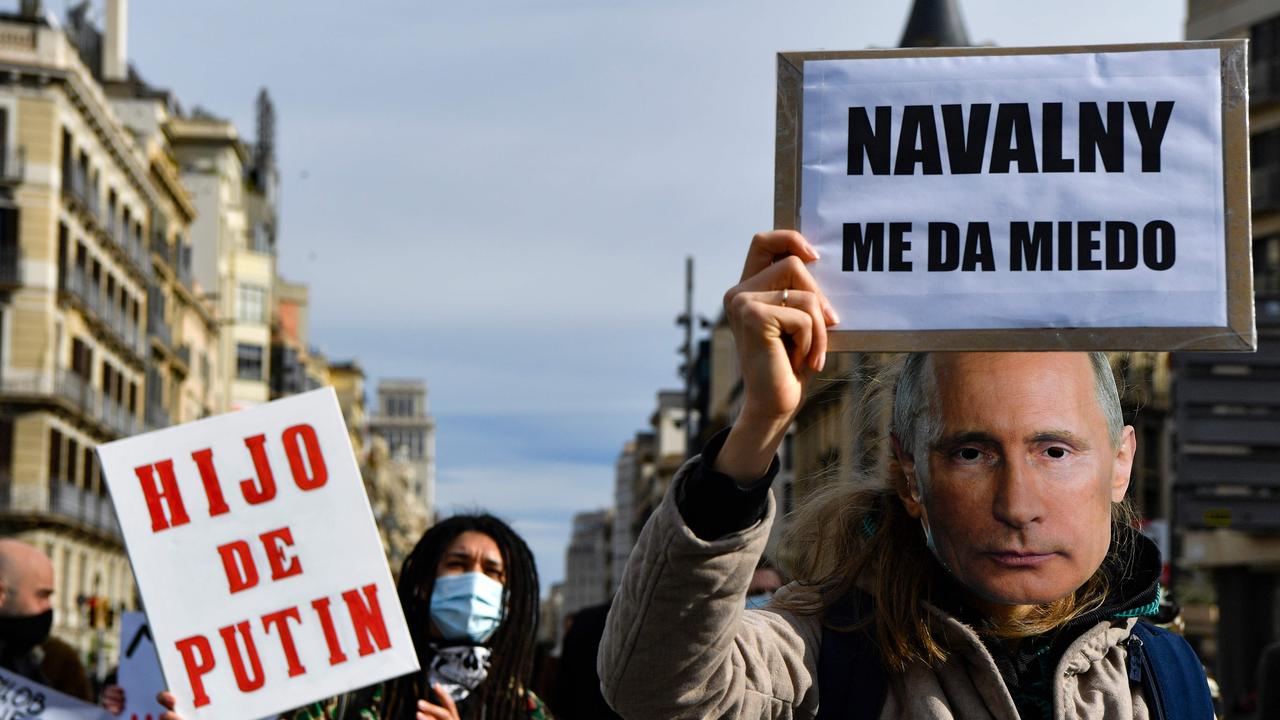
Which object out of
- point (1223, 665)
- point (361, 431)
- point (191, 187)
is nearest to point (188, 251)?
point (191, 187)

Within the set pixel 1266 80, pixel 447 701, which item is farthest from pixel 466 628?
pixel 1266 80

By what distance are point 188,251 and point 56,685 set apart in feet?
211

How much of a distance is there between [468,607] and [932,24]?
138 feet

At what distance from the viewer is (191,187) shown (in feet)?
243

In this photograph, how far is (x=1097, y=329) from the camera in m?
3.24

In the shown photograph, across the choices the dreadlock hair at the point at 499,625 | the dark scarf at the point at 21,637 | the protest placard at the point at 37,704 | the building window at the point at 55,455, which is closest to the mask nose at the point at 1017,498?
the dreadlock hair at the point at 499,625

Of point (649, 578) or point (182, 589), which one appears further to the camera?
point (182, 589)

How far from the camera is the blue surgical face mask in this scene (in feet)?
21.4

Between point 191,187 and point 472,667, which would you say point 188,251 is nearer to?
point 191,187

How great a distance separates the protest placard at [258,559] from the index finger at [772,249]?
2.75m

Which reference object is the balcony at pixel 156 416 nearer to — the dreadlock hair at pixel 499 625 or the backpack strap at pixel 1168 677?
the dreadlock hair at pixel 499 625

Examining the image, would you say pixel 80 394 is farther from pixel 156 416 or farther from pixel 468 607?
pixel 468 607

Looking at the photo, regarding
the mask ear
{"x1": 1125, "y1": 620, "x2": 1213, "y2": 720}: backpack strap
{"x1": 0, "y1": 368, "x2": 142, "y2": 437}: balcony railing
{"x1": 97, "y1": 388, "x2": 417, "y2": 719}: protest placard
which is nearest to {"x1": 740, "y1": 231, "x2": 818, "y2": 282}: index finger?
the mask ear

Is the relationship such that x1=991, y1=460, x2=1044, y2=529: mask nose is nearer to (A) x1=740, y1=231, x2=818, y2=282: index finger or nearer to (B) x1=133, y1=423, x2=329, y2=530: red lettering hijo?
(A) x1=740, y1=231, x2=818, y2=282: index finger
